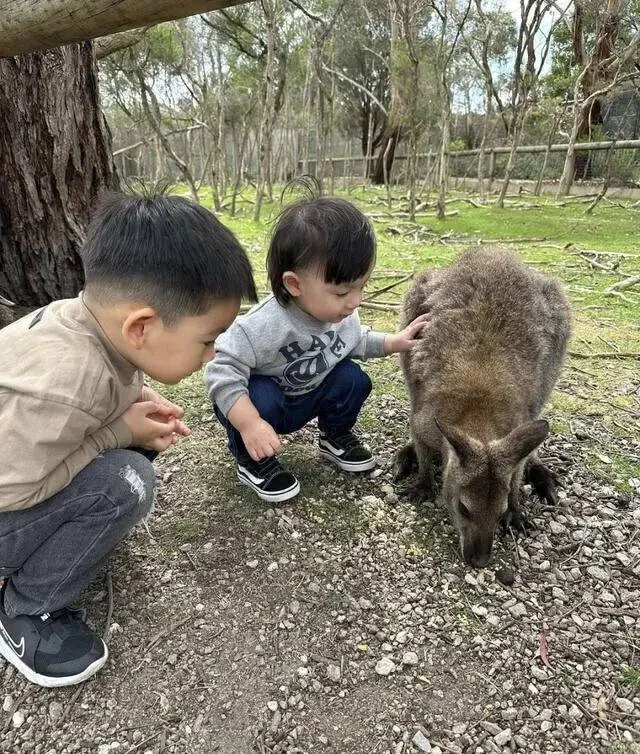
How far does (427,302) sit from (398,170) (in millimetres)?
21162

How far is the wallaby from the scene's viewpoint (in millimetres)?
→ 1994

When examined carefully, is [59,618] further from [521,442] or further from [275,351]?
[521,442]

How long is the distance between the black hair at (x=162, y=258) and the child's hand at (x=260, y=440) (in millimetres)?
650

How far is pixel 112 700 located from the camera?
143cm

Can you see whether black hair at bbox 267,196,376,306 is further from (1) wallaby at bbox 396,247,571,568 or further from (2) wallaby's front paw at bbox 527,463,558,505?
(2) wallaby's front paw at bbox 527,463,558,505

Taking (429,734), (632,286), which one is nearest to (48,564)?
(429,734)

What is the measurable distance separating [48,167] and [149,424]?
157cm

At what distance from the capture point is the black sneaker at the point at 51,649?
1423 mm

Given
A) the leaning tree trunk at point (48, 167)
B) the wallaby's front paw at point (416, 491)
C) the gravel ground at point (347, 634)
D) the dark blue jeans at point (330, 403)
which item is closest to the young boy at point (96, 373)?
the gravel ground at point (347, 634)

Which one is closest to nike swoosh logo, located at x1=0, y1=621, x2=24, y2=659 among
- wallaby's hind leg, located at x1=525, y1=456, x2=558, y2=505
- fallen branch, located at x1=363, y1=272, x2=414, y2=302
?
wallaby's hind leg, located at x1=525, y1=456, x2=558, y2=505

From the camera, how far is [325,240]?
6.34 ft

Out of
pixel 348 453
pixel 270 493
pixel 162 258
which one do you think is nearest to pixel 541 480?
pixel 348 453

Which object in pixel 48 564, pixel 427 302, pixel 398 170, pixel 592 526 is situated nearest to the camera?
pixel 48 564

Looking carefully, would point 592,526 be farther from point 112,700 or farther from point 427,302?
point 112,700
